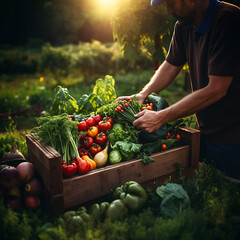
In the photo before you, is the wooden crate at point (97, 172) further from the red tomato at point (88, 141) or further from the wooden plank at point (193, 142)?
the red tomato at point (88, 141)

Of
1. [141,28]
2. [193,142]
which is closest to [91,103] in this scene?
[193,142]

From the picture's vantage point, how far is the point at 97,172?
2.57m

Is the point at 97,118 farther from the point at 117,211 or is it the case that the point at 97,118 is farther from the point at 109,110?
the point at 117,211

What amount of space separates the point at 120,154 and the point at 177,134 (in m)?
0.87

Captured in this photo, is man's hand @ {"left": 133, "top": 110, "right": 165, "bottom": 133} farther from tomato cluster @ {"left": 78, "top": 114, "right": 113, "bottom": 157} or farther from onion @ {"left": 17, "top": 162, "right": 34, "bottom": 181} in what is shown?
onion @ {"left": 17, "top": 162, "right": 34, "bottom": 181}

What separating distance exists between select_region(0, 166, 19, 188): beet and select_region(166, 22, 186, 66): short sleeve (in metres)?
2.11

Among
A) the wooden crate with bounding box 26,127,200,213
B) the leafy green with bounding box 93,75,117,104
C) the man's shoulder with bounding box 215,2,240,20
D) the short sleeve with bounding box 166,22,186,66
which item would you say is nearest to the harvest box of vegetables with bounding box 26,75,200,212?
the wooden crate with bounding box 26,127,200,213

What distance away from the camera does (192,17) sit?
262cm

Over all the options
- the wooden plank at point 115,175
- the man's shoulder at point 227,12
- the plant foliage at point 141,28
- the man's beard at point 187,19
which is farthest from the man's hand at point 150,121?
the plant foliage at point 141,28

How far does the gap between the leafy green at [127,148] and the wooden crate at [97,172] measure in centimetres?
7

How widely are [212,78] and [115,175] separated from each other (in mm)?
1278

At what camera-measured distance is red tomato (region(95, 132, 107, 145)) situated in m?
3.00

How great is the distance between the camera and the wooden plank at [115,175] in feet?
8.09

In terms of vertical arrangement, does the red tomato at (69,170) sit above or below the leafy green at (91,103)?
below
